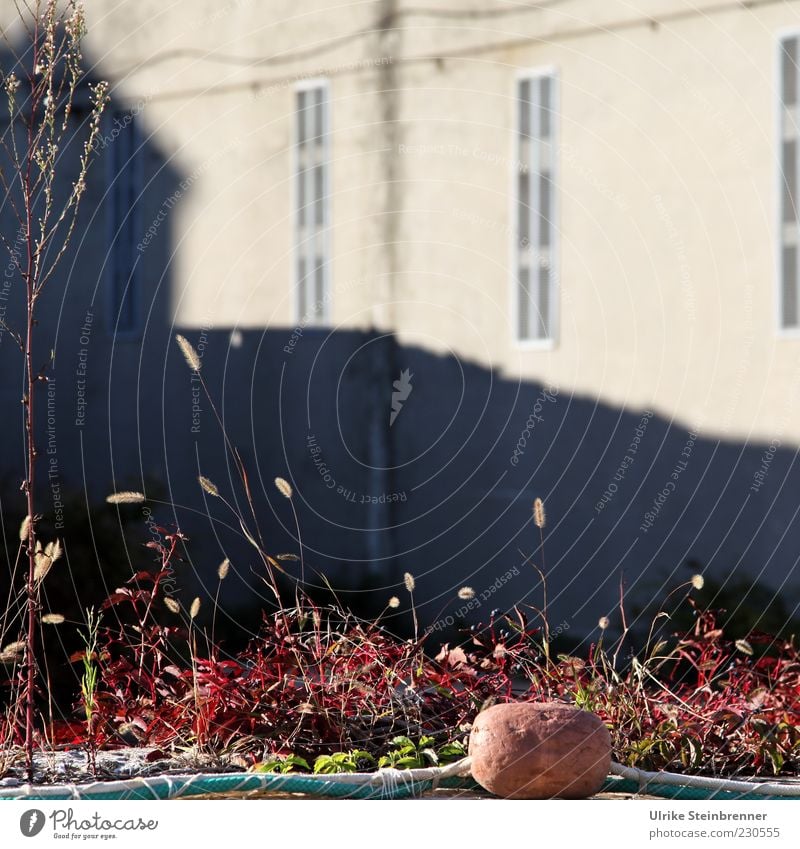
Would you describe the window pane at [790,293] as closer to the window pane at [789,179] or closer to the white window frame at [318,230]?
the window pane at [789,179]

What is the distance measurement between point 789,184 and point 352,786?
14.6 feet

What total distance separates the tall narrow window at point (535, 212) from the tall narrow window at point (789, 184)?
1267 millimetres

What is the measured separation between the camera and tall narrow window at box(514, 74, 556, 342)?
714 cm

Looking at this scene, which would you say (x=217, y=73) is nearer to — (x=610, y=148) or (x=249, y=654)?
(x=610, y=148)

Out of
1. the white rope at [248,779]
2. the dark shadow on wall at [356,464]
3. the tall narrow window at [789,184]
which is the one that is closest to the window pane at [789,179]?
the tall narrow window at [789,184]

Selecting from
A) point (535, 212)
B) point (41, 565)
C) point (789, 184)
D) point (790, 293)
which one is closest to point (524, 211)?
point (535, 212)

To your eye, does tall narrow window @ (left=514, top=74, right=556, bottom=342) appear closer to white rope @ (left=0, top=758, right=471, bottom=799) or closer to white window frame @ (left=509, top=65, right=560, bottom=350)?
white window frame @ (left=509, top=65, right=560, bottom=350)

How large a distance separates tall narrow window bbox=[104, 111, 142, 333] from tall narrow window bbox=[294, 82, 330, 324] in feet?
3.60

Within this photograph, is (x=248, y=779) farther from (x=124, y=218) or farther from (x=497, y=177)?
(x=124, y=218)

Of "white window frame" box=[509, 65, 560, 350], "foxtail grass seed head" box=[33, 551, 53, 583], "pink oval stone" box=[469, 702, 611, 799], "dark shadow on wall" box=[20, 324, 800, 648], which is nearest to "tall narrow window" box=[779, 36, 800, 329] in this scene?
"dark shadow on wall" box=[20, 324, 800, 648]

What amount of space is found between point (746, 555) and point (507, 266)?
2098mm

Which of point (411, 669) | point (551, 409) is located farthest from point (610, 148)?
point (411, 669)

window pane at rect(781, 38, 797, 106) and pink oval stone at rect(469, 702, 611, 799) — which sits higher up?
window pane at rect(781, 38, 797, 106)

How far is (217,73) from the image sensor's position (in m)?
8.24
